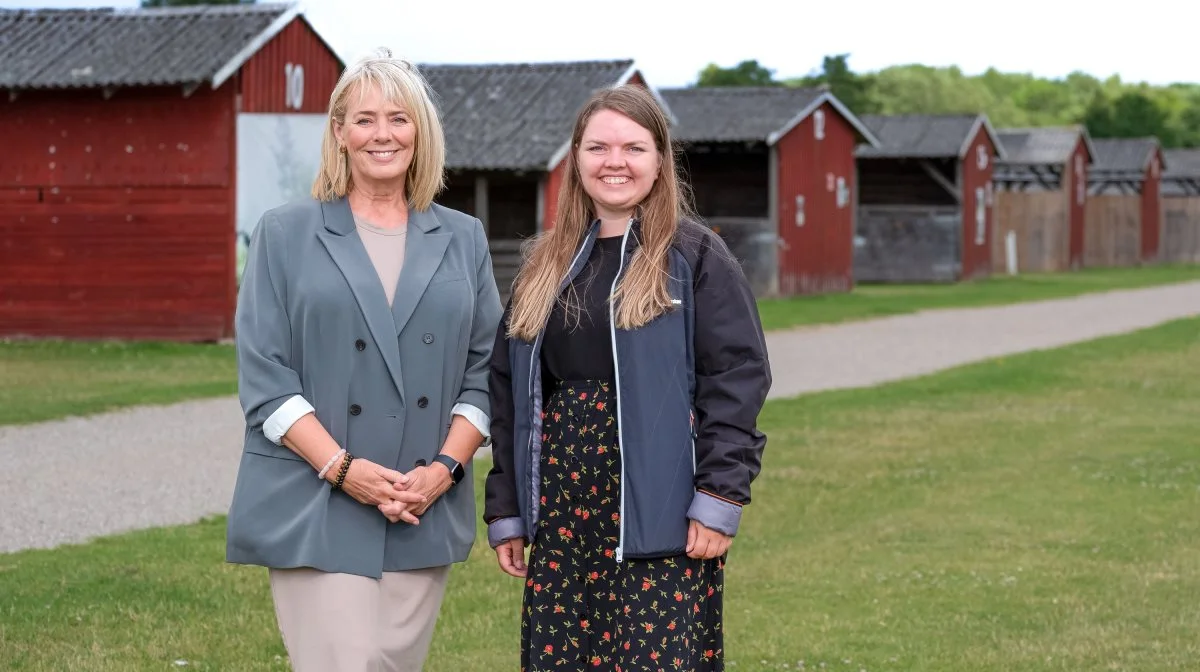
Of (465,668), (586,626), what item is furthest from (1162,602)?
(586,626)

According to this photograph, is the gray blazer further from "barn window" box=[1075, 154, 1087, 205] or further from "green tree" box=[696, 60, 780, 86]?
"green tree" box=[696, 60, 780, 86]

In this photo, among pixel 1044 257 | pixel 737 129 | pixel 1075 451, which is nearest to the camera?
pixel 1075 451

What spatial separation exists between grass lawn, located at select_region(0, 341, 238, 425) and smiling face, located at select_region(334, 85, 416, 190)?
10253 millimetres

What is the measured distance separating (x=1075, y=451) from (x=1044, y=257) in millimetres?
41064

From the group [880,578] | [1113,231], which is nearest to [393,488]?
[880,578]

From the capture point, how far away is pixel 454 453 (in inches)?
175

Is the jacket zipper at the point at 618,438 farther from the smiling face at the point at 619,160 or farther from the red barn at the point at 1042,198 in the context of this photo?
the red barn at the point at 1042,198

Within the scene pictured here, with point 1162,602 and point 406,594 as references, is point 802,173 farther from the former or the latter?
point 406,594

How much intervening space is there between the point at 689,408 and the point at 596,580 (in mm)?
497

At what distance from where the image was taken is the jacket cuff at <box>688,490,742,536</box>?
421 centimetres

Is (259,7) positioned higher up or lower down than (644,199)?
higher up

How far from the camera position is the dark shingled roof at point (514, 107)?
88.9ft

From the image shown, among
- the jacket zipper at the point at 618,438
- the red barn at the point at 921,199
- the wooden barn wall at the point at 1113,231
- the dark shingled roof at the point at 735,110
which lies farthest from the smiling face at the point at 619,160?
the wooden barn wall at the point at 1113,231

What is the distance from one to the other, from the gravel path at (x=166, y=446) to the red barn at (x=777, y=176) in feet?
31.2
